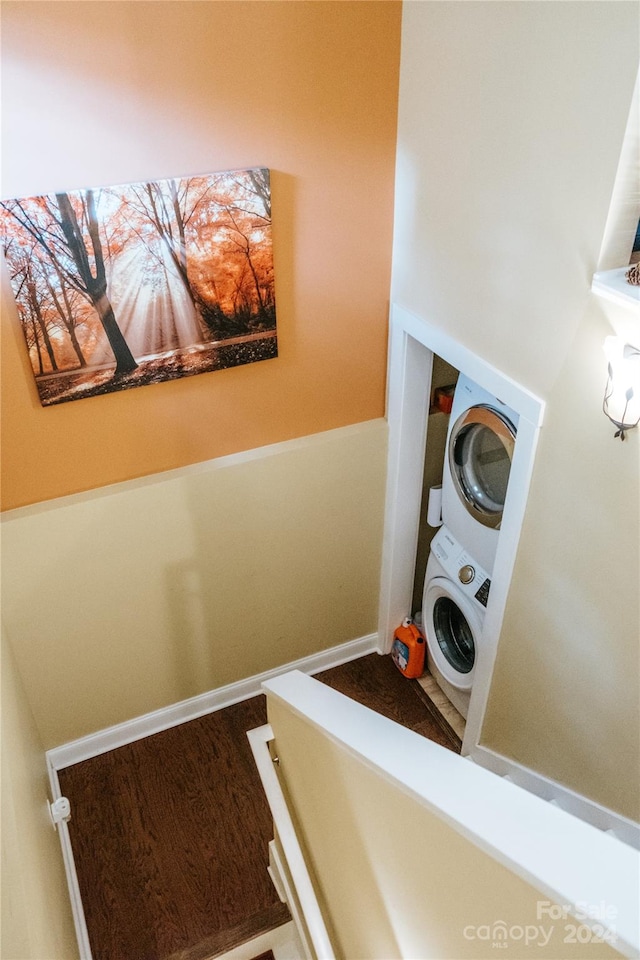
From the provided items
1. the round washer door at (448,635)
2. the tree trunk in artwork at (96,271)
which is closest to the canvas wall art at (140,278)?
the tree trunk in artwork at (96,271)

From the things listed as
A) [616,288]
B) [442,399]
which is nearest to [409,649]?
[442,399]

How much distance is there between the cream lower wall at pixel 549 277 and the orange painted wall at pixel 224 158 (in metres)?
0.18

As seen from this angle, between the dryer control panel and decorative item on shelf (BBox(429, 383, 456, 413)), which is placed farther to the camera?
decorative item on shelf (BBox(429, 383, 456, 413))

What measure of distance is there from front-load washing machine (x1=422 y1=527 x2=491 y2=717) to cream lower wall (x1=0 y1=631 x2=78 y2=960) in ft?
5.60

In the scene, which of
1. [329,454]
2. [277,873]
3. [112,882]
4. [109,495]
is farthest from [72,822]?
[329,454]

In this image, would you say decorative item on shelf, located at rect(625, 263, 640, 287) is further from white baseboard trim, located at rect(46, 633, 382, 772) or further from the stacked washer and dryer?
white baseboard trim, located at rect(46, 633, 382, 772)

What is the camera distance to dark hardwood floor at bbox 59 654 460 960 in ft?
8.88

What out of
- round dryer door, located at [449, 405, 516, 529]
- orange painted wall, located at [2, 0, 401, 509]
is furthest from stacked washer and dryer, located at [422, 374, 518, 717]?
orange painted wall, located at [2, 0, 401, 509]

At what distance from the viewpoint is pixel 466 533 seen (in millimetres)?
3098

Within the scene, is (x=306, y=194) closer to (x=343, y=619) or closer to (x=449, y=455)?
(x=449, y=455)

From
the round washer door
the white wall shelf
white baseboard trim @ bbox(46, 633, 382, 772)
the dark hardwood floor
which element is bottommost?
the dark hardwood floor

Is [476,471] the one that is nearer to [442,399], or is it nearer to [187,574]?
[442,399]

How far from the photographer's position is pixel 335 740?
1.48 m

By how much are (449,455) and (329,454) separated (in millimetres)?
514
